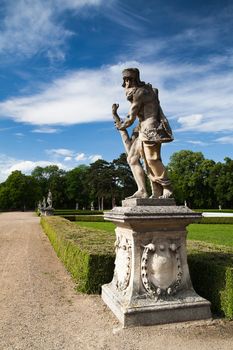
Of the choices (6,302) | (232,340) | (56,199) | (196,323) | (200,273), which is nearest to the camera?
(232,340)

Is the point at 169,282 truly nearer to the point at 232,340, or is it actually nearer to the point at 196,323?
the point at 196,323

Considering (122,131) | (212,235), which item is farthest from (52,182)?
(122,131)

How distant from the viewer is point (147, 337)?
4.54 m

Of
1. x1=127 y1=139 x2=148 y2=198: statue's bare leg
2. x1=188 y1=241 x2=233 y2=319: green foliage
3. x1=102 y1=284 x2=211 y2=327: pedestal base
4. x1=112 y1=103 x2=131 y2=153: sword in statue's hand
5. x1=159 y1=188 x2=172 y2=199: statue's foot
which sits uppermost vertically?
x1=112 y1=103 x2=131 y2=153: sword in statue's hand

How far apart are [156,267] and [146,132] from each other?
2009 millimetres

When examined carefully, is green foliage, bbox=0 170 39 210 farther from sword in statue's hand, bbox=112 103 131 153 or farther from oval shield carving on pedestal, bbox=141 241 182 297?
oval shield carving on pedestal, bbox=141 241 182 297

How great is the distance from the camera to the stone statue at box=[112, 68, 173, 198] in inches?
220

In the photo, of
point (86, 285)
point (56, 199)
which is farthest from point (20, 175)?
point (86, 285)

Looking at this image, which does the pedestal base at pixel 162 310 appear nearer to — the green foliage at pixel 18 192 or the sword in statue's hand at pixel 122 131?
the sword in statue's hand at pixel 122 131

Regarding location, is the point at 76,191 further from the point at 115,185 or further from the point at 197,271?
the point at 197,271

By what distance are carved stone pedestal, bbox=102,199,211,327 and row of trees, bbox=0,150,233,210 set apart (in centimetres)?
5006

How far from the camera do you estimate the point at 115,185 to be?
60719mm

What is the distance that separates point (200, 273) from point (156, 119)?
2.53 m

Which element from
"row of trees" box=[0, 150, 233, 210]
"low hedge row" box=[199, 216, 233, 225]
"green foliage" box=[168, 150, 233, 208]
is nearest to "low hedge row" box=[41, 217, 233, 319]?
"low hedge row" box=[199, 216, 233, 225]
